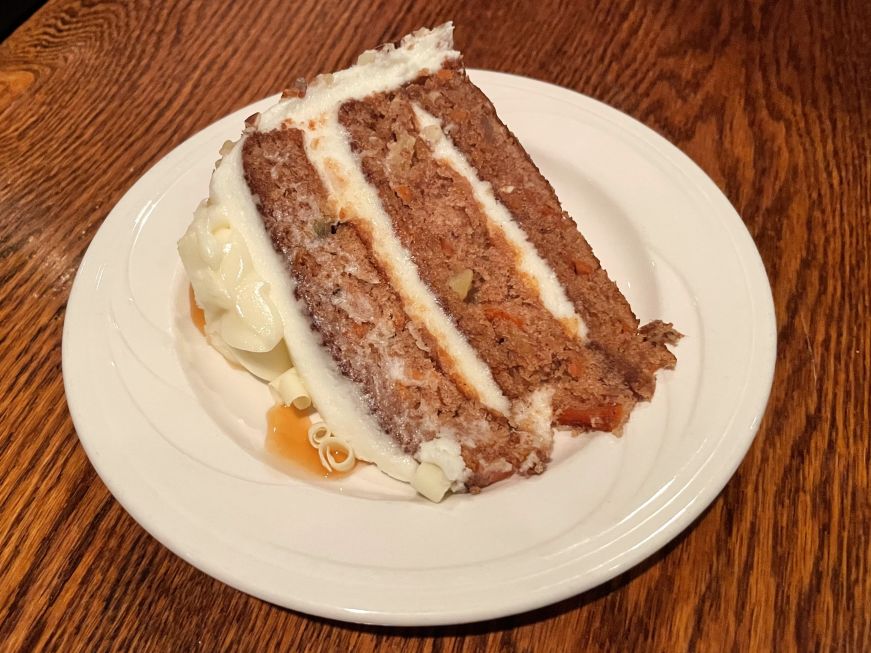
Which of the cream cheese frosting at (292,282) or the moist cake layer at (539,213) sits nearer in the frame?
the cream cheese frosting at (292,282)

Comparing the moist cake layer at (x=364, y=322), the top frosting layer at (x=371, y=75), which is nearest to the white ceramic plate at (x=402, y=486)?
the moist cake layer at (x=364, y=322)

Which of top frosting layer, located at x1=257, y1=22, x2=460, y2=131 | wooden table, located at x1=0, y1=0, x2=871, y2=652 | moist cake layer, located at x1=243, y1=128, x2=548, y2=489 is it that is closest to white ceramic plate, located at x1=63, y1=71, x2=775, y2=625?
moist cake layer, located at x1=243, y1=128, x2=548, y2=489

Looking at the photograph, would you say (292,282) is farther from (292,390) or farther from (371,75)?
(371,75)

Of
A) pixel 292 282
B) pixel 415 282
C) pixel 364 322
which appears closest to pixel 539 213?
pixel 415 282

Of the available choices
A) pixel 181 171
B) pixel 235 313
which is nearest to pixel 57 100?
pixel 181 171

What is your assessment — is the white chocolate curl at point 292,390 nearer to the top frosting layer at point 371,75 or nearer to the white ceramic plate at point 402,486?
the white ceramic plate at point 402,486

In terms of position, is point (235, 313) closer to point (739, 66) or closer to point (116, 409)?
point (116, 409)
